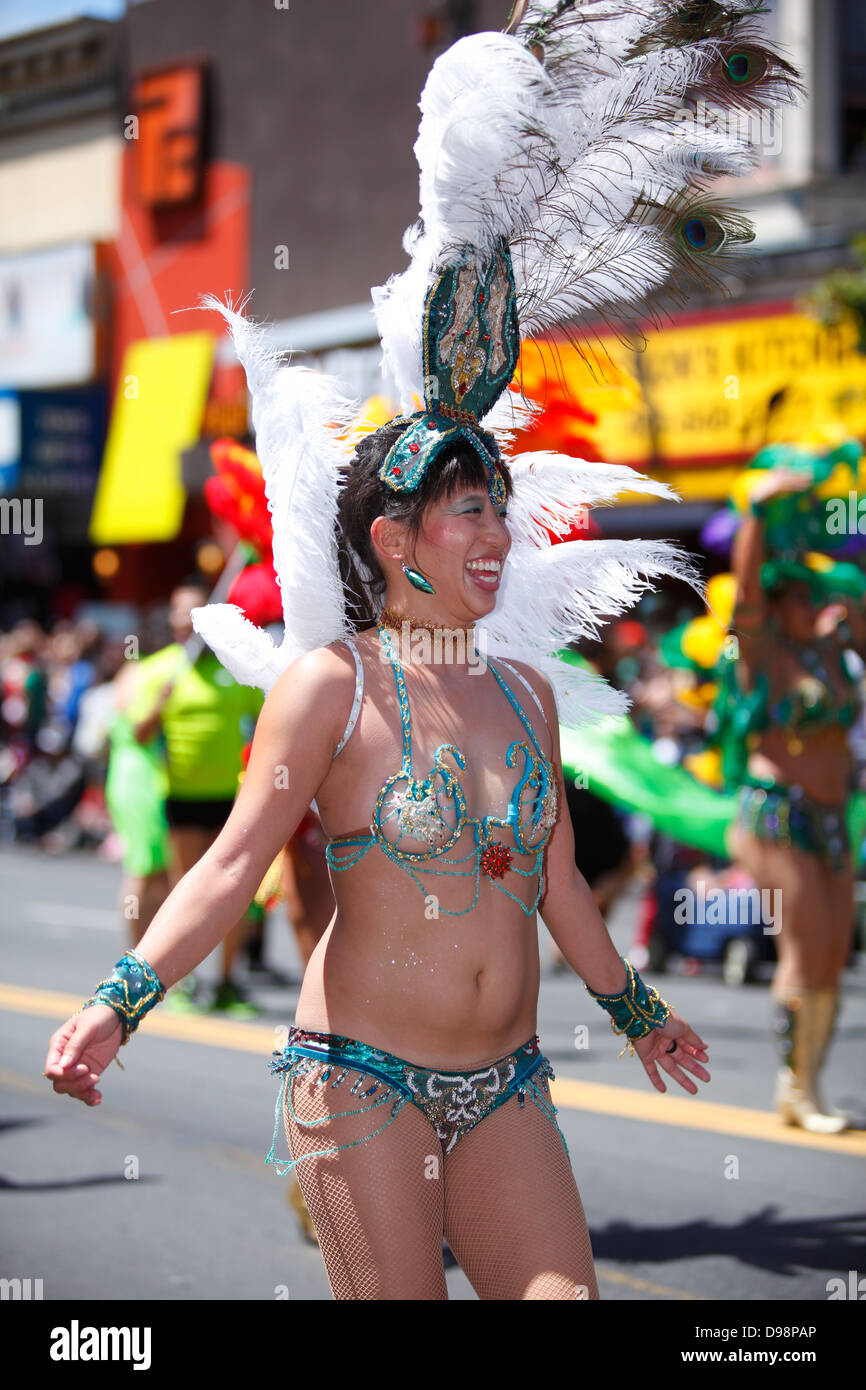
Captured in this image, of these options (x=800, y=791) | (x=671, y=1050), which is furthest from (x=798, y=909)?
(x=671, y=1050)

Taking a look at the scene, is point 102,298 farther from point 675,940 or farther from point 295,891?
point 295,891

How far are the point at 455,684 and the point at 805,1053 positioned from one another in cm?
369

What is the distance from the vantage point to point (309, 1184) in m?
2.72

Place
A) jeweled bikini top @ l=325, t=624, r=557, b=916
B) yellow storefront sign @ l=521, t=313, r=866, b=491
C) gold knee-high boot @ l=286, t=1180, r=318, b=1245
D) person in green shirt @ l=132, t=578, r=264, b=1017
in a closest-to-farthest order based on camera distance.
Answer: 1. jeweled bikini top @ l=325, t=624, r=557, b=916
2. gold knee-high boot @ l=286, t=1180, r=318, b=1245
3. person in green shirt @ l=132, t=578, r=264, b=1017
4. yellow storefront sign @ l=521, t=313, r=866, b=491

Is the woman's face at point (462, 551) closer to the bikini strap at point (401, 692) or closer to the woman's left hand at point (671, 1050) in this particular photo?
the bikini strap at point (401, 692)

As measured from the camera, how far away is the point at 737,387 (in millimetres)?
15555

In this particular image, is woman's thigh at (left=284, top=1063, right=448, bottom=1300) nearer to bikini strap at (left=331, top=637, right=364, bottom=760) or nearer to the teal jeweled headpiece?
bikini strap at (left=331, top=637, right=364, bottom=760)

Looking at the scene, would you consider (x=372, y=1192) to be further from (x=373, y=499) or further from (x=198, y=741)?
(x=198, y=741)

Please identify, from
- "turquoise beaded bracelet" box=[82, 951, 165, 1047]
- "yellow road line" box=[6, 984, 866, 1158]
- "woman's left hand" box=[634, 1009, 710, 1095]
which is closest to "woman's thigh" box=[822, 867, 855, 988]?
"yellow road line" box=[6, 984, 866, 1158]

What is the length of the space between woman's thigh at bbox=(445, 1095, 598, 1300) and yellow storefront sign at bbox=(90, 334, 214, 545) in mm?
20675

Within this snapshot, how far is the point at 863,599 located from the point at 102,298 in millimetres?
20759

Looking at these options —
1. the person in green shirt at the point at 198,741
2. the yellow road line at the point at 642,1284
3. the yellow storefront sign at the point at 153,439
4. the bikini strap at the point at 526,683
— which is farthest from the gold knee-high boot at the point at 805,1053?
the yellow storefront sign at the point at 153,439

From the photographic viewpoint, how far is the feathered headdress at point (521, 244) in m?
2.87

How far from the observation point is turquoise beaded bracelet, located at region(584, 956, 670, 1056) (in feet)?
10.0
